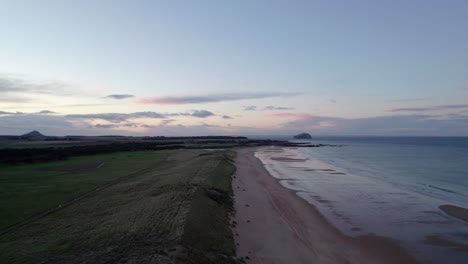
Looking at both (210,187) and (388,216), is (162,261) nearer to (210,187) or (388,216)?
(210,187)

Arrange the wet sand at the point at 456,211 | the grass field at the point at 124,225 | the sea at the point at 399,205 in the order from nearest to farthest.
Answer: the grass field at the point at 124,225, the sea at the point at 399,205, the wet sand at the point at 456,211

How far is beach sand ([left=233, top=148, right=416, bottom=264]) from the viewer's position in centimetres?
1334

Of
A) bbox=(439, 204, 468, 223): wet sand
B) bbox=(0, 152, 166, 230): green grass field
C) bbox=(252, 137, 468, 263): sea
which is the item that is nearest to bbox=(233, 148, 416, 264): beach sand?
bbox=(252, 137, 468, 263): sea

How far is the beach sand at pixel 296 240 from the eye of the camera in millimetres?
13344

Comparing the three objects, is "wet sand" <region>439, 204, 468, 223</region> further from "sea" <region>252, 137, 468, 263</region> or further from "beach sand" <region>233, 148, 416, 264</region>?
"beach sand" <region>233, 148, 416, 264</region>

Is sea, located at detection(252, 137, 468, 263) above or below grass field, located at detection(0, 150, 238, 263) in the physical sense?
below

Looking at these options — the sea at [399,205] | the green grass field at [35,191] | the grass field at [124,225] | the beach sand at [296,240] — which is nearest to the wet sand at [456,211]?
the sea at [399,205]

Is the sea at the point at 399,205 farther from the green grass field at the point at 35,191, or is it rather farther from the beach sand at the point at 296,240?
the green grass field at the point at 35,191

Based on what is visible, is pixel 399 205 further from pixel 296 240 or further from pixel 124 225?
pixel 124 225

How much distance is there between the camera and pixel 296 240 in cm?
1534

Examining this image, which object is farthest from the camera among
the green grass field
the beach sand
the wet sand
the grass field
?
the wet sand

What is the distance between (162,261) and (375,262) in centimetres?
878

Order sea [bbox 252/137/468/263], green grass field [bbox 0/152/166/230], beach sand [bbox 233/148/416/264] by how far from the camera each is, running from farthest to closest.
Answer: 1. green grass field [bbox 0/152/166/230]
2. sea [bbox 252/137/468/263]
3. beach sand [bbox 233/148/416/264]

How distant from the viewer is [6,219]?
53.7 ft
